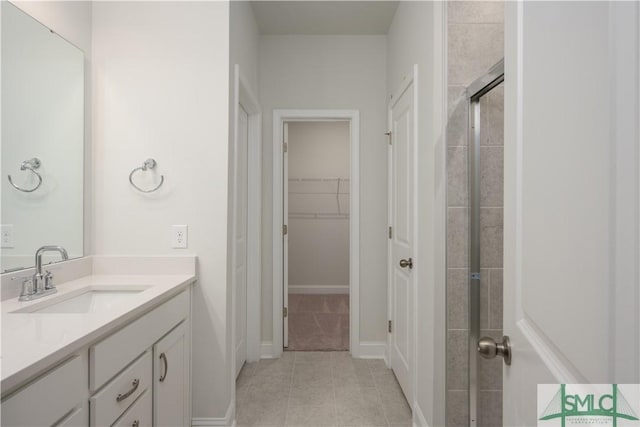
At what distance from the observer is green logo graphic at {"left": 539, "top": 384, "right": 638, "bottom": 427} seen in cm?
46

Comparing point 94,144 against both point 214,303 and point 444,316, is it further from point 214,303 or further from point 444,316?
point 444,316

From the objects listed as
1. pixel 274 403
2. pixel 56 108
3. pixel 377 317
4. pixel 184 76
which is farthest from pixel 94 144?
pixel 377 317

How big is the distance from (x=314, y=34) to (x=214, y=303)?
2.37m

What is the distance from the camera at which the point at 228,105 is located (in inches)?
76.2

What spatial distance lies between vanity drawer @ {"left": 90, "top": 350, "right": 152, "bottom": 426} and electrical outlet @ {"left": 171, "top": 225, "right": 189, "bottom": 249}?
0.65 meters

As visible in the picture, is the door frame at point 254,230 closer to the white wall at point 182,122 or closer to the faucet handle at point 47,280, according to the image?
the white wall at point 182,122

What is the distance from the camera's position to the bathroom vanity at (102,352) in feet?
2.74

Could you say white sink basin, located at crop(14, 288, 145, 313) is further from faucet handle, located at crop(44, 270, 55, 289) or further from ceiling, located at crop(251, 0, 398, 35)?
ceiling, located at crop(251, 0, 398, 35)

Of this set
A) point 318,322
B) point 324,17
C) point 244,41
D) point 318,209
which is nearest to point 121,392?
point 244,41

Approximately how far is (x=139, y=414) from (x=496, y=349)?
128 cm

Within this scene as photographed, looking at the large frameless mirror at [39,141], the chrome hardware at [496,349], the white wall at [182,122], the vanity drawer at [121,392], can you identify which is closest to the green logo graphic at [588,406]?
the chrome hardware at [496,349]

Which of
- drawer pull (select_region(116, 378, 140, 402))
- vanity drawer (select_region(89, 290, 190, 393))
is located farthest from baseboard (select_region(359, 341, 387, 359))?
drawer pull (select_region(116, 378, 140, 402))

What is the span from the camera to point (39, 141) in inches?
61.6

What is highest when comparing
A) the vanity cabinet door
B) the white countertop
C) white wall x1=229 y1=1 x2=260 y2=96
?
white wall x1=229 y1=1 x2=260 y2=96
